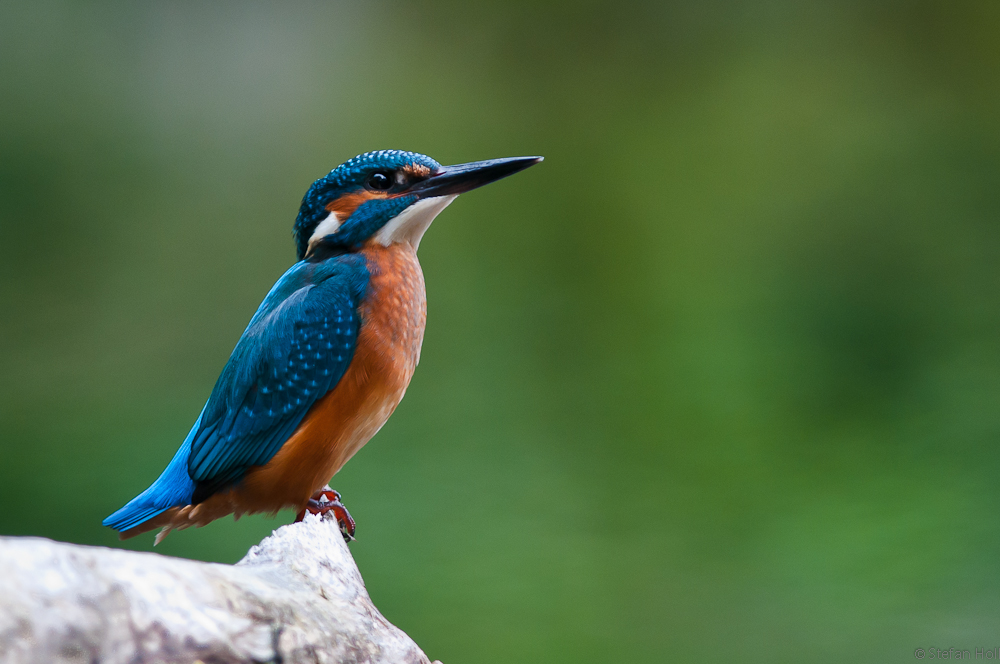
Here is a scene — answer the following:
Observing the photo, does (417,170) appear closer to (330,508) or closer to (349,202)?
(349,202)

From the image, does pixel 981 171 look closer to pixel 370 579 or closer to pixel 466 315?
pixel 466 315

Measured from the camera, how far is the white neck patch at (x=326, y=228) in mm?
1790

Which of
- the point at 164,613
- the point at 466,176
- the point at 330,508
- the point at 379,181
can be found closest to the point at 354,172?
the point at 379,181

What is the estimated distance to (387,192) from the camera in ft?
5.74

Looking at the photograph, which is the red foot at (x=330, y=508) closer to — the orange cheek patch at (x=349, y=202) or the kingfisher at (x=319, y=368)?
the kingfisher at (x=319, y=368)

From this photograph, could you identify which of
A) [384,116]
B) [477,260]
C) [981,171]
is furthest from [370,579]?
[981,171]

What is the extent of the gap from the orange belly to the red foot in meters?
0.05

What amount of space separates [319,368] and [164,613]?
2.30ft

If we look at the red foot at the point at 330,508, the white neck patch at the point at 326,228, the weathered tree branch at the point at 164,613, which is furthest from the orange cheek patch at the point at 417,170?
the weathered tree branch at the point at 164,613

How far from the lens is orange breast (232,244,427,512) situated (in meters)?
1.65

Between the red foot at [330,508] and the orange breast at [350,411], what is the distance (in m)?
0.06

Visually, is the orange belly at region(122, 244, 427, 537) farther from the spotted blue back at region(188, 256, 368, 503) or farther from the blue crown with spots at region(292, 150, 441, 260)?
the blue crown with spots at region(292, 150, 441, 260)

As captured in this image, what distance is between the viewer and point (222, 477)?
1637 millimetres

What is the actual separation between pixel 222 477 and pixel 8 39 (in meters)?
3.42
